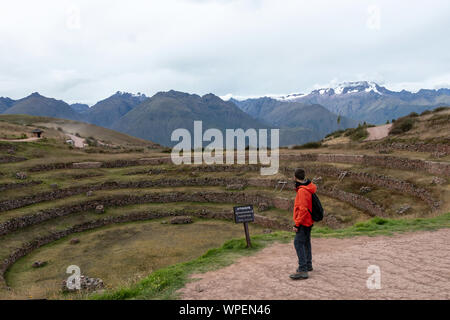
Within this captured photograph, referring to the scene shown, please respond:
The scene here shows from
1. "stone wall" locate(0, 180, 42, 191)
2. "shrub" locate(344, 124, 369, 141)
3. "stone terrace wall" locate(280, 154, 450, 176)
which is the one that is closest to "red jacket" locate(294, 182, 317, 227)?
"stone terrace wall" locate(280, 154, 450, 176)

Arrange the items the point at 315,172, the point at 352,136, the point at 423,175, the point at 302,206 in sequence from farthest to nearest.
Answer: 1. the point at 352,136
2. the point at 315,172
3. the point at 423,175
4. the point at 302,206

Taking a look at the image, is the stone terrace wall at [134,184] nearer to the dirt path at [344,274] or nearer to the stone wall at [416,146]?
the stone wall at [416,146]

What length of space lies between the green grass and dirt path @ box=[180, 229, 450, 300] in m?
0.48

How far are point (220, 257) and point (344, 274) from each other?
4121 millimetres

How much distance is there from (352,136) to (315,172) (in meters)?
24.0

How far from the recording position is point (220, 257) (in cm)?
1001

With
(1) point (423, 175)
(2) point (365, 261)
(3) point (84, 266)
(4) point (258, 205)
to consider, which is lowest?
(3) point (84, 266)

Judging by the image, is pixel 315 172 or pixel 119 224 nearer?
pixel 119 224

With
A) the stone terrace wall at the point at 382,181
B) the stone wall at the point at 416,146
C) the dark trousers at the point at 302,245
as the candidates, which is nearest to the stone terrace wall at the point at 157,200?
the stone terrace wall at the point at 382,181

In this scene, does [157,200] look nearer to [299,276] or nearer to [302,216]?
[299,276]

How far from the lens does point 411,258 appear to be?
27.7 feet

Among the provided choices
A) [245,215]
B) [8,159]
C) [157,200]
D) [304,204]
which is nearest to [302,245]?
[304,204]
